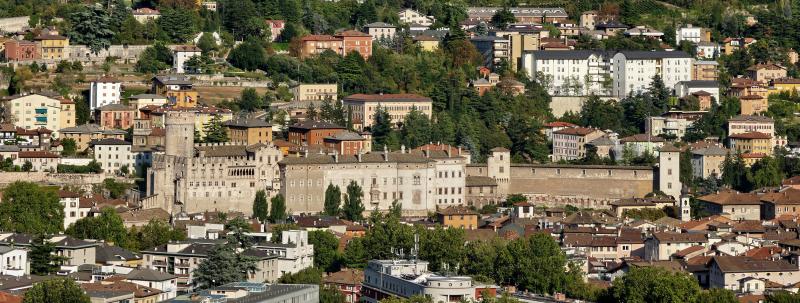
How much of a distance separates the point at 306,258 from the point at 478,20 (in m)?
44.2

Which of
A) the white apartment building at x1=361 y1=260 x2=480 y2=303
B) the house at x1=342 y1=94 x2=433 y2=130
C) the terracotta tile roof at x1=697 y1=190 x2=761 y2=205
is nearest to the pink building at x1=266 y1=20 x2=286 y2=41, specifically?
the house at x1=342 y1=94 x2=433 y2=130

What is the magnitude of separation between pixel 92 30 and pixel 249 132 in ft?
43.6

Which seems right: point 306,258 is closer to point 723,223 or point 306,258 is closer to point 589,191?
point 723,223

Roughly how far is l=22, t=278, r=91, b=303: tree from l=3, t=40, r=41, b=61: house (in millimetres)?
37774

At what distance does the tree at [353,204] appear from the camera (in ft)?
279

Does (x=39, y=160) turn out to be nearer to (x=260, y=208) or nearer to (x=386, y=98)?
(x=260, y=208)

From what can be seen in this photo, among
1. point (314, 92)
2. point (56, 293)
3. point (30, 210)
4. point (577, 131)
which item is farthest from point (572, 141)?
point (56, 293)

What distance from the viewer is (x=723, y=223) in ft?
265

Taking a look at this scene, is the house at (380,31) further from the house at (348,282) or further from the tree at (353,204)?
the house at (348,282)

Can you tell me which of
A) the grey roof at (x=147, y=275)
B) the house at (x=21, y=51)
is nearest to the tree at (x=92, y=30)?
the house at (x=21, y=51)

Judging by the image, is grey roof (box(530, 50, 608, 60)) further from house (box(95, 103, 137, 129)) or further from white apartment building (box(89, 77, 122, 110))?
house (box(95, 103, 137, 129))

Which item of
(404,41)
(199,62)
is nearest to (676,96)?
(404,41)

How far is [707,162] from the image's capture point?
9431cm

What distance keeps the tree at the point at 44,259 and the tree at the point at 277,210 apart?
45.8 ft
